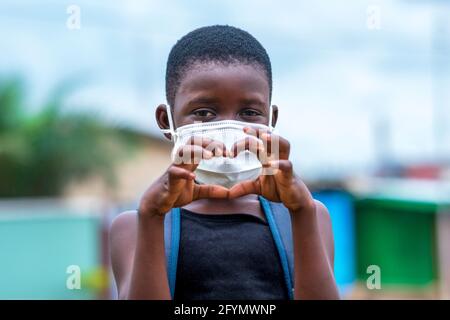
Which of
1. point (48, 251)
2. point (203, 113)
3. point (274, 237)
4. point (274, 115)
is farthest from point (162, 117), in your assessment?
point (48, 251)

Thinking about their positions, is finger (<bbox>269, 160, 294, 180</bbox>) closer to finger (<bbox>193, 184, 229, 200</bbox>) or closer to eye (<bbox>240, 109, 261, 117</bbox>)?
finger (<bbox>193, 184, 229, 200</bbox>)

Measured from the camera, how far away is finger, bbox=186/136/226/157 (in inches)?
84.1

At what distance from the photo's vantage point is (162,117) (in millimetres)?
2611

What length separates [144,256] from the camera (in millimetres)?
2064

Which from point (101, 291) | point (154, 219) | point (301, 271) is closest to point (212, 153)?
point (154, 219)

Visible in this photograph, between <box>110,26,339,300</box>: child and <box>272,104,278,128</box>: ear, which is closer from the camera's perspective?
<box>110,26,339,300</box>: child

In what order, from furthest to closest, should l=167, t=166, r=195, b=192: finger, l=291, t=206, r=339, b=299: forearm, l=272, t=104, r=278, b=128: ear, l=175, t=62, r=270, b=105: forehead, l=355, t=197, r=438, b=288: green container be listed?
l=355, t=197, r=438, b=288: green container, l=272, t=104, r=278, b=128: ear, l=175, t=62, r=270, b=105: forehead, l=291, t=206, r=339, b=299: forearm, l=167, t=166, r=195, b=192: finger

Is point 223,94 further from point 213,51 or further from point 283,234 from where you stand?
point 283,234

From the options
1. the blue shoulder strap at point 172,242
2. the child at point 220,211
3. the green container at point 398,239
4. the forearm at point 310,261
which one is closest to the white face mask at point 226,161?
the child at point 220,211

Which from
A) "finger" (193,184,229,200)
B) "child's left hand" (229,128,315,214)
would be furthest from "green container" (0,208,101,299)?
"child's left hand" (229,128,315,214)

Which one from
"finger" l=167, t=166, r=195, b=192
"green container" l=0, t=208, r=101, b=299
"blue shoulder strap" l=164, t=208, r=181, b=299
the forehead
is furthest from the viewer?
"green container" l=0, t=208, r=101, b=299

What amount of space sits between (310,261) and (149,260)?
0.47 metres

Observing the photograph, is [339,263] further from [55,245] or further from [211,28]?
[211,28]
